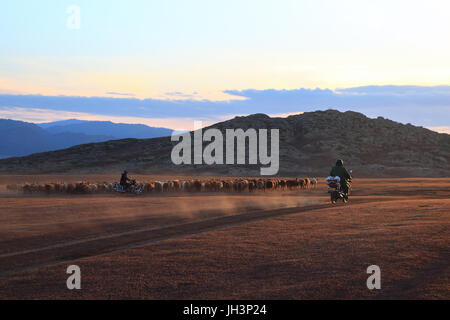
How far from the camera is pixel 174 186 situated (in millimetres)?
35250

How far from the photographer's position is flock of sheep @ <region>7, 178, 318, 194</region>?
3209 centimetres

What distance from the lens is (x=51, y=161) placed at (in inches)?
4048

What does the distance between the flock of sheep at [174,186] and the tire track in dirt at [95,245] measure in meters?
16.8

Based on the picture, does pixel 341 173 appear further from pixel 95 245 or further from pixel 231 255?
pixel 95 245

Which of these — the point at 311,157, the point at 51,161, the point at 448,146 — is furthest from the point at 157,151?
the point at 448,146

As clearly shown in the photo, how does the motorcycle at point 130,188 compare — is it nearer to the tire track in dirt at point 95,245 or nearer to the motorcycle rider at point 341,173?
the motorcycle rider at point 341,173

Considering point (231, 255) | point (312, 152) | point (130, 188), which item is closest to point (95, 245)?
point (231, 255)

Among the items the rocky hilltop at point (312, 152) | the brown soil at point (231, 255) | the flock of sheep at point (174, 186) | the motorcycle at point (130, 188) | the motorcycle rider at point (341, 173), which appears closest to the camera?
the brown soil at point (231, 255)

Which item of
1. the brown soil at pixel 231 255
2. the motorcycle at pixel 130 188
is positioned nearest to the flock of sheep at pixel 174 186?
the motorcycle at pixel 130 188

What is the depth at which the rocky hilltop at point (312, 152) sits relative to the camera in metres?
84.0

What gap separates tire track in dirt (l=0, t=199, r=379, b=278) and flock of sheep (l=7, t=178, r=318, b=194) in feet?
55.0

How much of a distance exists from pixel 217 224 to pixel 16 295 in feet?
30.6

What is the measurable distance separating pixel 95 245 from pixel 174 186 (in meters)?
22.9

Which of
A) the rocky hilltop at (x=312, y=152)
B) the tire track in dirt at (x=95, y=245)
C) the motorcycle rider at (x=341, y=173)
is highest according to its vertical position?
the rocky hilltop at (x=312, y=152)
